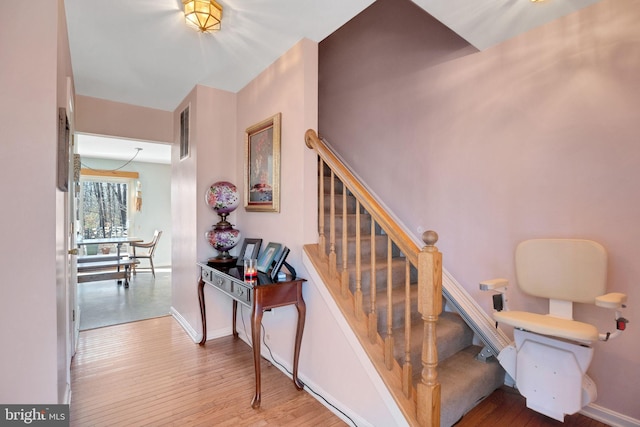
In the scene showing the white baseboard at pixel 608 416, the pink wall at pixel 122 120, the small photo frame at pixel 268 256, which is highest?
the pink wall at pixel 122 120

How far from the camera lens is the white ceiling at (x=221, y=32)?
1.83 meters

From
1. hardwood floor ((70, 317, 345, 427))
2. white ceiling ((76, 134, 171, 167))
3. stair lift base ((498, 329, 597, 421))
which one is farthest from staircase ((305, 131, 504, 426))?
white ceiling ((76, 134, 171, 167))

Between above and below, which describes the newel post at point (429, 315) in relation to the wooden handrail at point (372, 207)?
below

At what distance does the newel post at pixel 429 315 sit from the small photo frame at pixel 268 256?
1223 mm

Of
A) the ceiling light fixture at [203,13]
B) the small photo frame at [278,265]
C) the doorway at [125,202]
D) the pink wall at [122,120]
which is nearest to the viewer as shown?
the ceiling light fixture at [203,13]

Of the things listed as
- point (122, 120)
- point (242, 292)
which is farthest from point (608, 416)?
point (122, 120)

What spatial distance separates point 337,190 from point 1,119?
271 centimetres

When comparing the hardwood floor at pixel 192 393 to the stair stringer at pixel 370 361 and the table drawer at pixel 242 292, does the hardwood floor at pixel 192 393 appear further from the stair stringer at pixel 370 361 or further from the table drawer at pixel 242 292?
the table drawer at pixel 242 292

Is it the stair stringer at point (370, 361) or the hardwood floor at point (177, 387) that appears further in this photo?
the hardwood floor at point (177, 387)

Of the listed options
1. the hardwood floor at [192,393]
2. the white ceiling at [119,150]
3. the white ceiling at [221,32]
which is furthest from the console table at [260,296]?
the white ceiling at [119,150]

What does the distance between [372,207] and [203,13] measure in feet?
5.11

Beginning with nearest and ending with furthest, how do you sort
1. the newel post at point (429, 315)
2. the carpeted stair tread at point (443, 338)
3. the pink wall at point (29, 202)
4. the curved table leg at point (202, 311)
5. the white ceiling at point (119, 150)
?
the pink wall at point (29, 202), the newel post at point (429, 315), the carpeted stair tread at point (443, 338), the curved table leg at point (202, 311), the white ceiling at point (119, 150)

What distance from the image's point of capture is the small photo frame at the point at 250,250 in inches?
102

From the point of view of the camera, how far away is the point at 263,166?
2688mm
